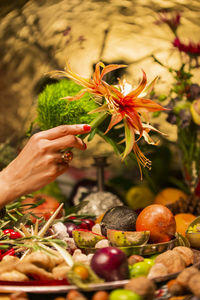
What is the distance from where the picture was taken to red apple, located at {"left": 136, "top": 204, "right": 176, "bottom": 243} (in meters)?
0.67

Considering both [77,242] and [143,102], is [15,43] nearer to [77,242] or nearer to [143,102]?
[143,102]

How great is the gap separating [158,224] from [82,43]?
0.63 meters

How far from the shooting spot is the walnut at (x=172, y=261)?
0.56m

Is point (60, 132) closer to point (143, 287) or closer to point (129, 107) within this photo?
point (129, 107)

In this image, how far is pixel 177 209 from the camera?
3.52ft

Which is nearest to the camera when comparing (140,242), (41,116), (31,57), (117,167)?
(140,242)

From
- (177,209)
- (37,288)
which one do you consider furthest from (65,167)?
(177,209)

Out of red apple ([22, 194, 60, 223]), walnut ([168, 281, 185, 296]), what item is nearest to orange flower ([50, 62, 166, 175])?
walnut ([168, 281, 185, 296])

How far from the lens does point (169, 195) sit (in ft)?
4.06

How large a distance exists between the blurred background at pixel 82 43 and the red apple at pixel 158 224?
0.82ft

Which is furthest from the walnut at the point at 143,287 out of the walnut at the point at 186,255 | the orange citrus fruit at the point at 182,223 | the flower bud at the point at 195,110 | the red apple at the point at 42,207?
the flower bud at the point at 195,110

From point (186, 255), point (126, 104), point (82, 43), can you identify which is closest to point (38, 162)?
point (126, 104)

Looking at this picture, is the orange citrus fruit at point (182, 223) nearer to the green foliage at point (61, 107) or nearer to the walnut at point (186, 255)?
the walnut at point (186, 255)

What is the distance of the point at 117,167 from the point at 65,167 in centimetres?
70
